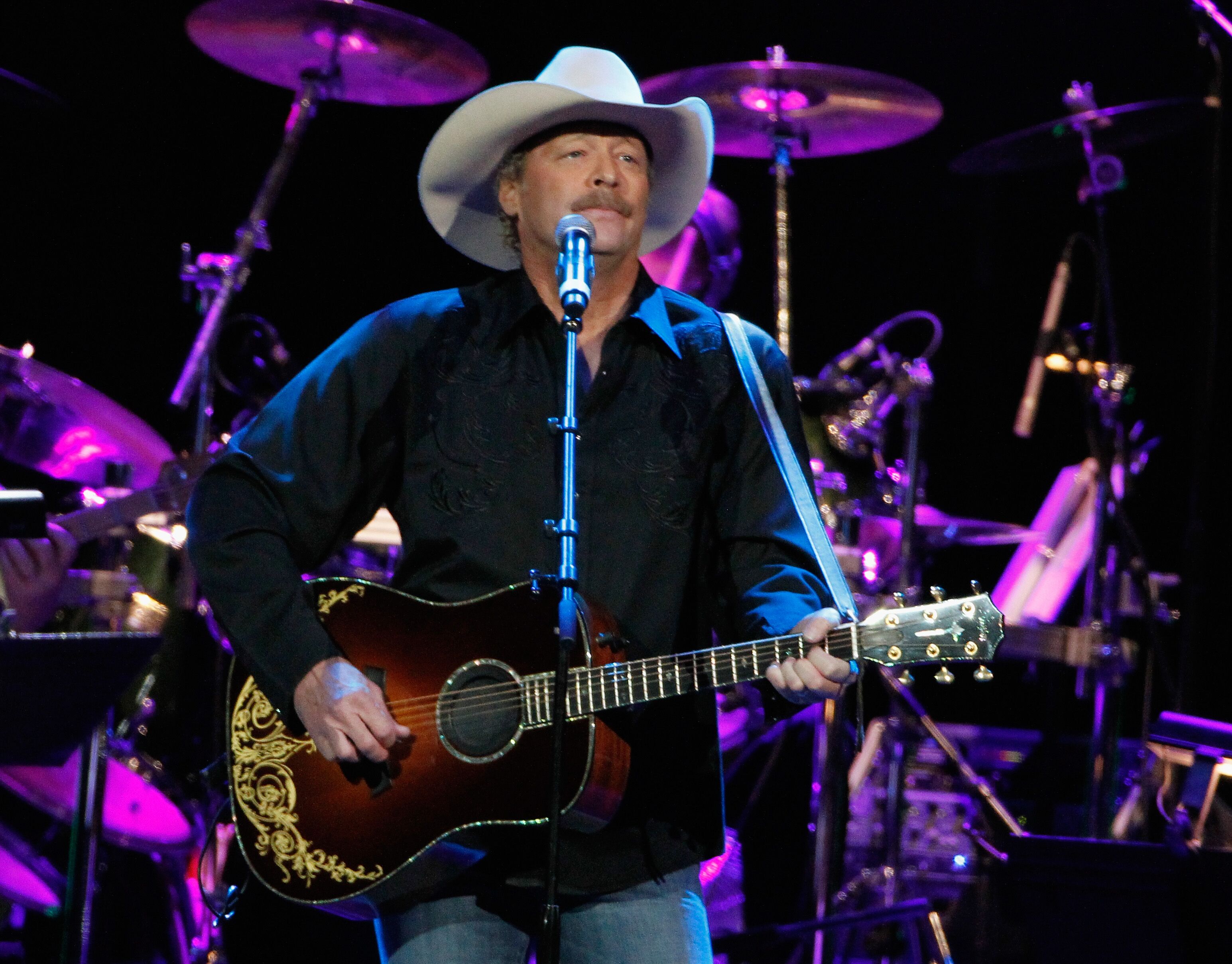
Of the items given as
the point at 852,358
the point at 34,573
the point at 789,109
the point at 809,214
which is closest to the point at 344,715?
the point at 34,573

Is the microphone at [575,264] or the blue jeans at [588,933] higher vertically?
the microphone at [575,264]

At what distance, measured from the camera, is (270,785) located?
3059 mm

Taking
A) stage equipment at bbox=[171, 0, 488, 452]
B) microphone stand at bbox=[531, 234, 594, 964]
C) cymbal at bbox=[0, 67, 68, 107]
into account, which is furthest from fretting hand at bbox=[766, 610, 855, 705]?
cymbal at bbox=[0, 67, 68, 107]

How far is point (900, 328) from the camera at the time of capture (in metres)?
8.27

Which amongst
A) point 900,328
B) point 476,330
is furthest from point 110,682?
point 900,328

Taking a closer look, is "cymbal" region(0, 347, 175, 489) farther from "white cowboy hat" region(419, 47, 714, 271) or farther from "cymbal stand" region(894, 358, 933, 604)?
"cymbal stand" region(894, 358, 933, 604)

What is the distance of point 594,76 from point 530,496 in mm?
1059

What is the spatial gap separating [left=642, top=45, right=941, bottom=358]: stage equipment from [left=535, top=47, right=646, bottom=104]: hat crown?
84.9 inches

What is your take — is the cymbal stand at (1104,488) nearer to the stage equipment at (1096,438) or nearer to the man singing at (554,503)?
the stage equipment at (1096,438)

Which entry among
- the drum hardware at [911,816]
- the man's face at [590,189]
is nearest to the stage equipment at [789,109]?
the drum hardware at [911,816]

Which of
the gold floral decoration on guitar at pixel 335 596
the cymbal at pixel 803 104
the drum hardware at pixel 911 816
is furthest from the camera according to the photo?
the drum hardware at pixel 911 816

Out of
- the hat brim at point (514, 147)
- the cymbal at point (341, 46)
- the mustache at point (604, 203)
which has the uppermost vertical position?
the cymbal at point (341, 46)

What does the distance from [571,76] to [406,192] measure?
406 cm

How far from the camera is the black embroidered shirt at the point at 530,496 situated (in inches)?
114
